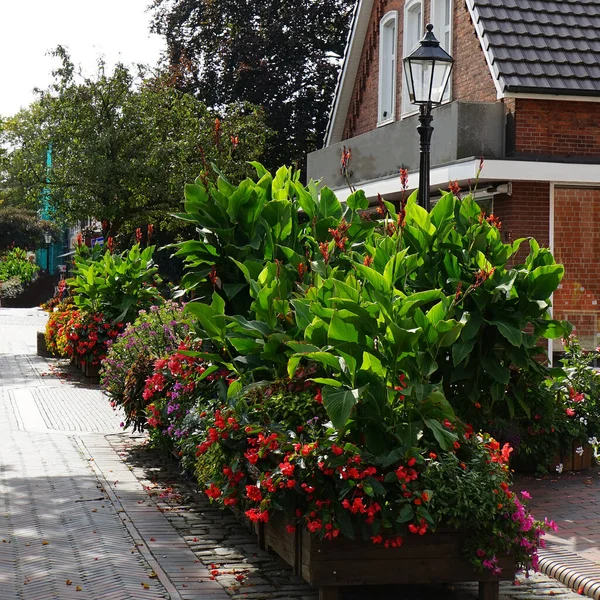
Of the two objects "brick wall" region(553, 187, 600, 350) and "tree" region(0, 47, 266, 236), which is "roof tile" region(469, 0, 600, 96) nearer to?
"brick wall" region(553, 187, 600, 350)

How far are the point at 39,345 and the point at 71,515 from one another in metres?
15.1

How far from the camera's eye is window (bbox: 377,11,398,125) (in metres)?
22.0

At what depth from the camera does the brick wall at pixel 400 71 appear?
17.3m

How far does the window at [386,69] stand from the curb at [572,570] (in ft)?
52.9

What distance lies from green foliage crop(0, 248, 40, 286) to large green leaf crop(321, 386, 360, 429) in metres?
53.1

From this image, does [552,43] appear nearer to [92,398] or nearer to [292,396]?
[92,398]

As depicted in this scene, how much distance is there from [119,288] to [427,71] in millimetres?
8999

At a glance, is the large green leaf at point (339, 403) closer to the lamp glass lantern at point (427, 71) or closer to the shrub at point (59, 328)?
the lamp glass lantern at point (427, 71)

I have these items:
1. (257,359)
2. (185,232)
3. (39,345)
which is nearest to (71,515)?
(257,359)


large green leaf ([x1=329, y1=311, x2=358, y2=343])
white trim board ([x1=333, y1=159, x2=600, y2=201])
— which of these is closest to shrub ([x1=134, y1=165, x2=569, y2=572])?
large green leaf ([x1=329, y1=311, x2=358, y2=343])

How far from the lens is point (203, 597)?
6.00 metres

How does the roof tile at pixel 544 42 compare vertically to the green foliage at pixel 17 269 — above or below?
above

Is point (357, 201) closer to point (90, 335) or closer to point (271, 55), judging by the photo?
point (90, 335)

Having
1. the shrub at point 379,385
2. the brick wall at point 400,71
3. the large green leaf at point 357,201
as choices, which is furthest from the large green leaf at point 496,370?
the brick wall at point 400,71
